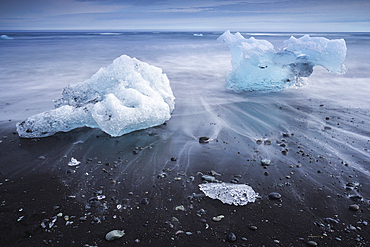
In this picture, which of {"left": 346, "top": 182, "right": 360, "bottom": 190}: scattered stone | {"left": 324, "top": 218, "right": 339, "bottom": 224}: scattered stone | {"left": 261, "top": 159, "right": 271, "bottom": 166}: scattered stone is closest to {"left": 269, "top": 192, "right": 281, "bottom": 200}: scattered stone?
{"left": 324, "top": 218, "right": 339, "bottom": 224}: scattered stone

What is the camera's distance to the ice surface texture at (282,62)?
6.73 metres

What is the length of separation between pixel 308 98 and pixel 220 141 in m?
4.09

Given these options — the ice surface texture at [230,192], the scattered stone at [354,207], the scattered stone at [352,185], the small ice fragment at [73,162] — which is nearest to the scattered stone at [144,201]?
the ice surface texture at [230,192]

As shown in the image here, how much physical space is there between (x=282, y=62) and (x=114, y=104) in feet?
17.3

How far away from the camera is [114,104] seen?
4.52 meters

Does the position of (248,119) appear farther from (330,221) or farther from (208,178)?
(330,221)

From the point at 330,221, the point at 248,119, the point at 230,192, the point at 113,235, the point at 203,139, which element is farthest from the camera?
the point at 248,119

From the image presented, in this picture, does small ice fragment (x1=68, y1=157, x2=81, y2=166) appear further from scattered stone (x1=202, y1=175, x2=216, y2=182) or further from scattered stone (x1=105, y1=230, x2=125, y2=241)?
scattered stone (x1=202, y1=175, x2=216, y2=182)

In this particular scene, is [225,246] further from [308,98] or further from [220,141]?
[308,98]

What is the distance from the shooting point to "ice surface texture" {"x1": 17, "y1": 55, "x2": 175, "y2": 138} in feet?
14.8

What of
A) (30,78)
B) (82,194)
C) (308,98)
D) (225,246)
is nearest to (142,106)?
(82,194)

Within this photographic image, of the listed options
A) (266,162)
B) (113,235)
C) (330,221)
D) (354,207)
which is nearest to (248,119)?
(266,162)

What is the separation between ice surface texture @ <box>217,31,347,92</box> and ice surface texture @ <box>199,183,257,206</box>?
5.11 metres

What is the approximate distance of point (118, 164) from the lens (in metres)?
3.69
